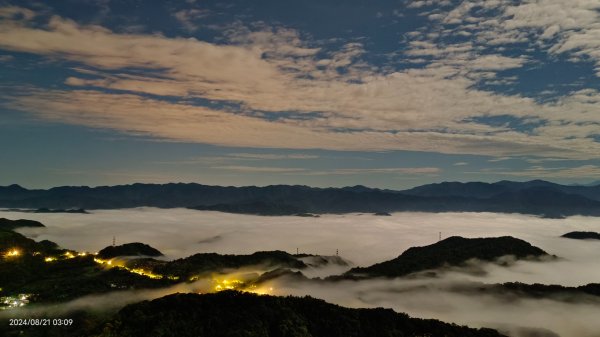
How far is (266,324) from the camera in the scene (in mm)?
155375

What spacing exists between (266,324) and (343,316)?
34.0 meters

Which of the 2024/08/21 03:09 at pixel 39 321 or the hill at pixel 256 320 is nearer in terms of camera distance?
the hill at pixel 256 320

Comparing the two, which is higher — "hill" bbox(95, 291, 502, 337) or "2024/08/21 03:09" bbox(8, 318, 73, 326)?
"hill" bbox(95, 291, 502, 337)

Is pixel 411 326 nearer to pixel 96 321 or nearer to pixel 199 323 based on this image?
pixel 199 323

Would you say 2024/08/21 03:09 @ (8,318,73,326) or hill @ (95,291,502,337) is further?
2024/08/21 03:09 @ (8,318,73,326)

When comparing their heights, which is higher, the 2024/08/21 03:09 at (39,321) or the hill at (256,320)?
the hill at (256,320)

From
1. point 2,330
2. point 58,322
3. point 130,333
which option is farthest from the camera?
point 58,322

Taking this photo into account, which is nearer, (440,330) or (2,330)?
(440,330)

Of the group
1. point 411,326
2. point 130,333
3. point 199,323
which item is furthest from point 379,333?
point 130,333

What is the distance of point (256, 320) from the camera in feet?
509

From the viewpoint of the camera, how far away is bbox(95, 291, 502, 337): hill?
149 m

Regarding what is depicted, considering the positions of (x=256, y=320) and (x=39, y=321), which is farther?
(x=39, y=321)

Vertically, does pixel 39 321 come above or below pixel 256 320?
below

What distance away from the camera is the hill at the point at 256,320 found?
149 meters
